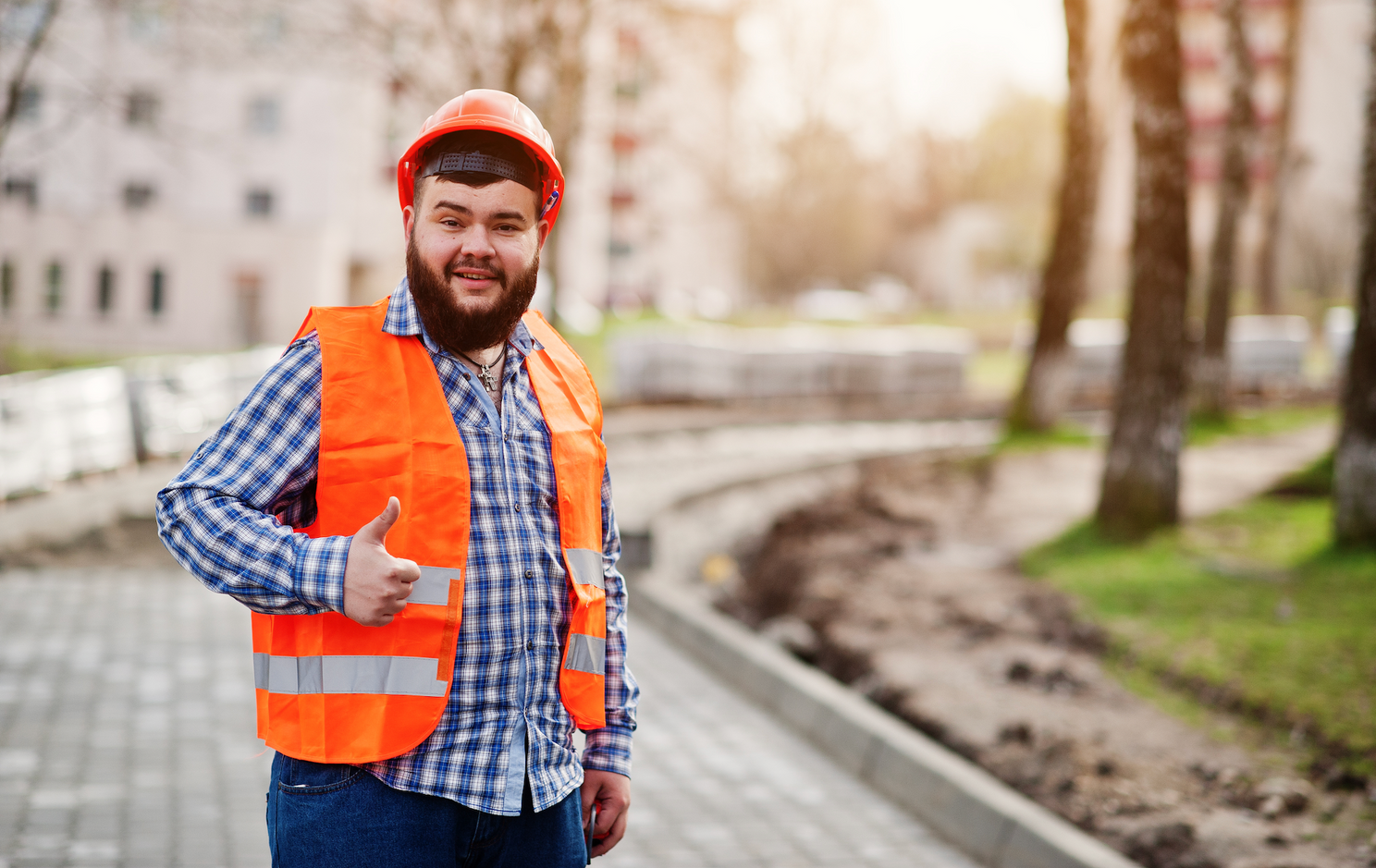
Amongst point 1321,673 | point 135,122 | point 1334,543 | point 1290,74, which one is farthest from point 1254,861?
point 1290,74

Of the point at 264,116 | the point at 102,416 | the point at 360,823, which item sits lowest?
the point at 360,823

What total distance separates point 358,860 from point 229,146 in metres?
18.2

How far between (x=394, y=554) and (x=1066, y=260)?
15414 mm

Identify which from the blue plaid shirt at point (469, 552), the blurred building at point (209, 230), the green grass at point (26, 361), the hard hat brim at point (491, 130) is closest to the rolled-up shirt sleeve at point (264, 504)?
the blue plaid shirt at point (469, 552)

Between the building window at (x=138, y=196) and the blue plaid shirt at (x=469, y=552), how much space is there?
43.5m

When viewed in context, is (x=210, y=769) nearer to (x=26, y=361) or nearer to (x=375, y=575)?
(x=375, y=575)

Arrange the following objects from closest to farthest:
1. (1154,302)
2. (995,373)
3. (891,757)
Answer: (891,757) → (1154,302) → (995,373)

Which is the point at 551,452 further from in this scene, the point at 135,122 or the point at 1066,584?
the point at 135,122

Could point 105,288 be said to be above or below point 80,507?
above

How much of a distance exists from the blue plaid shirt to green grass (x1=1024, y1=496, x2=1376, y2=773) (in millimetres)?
4416

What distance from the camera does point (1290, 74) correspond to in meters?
23.0

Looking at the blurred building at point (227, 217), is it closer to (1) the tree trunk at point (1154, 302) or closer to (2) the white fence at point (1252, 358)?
(2) the white fence at point (1252, 358)

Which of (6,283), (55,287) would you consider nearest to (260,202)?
(55,287)

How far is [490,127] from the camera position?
232 cm
